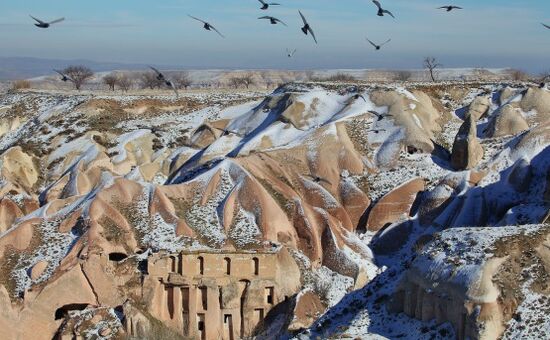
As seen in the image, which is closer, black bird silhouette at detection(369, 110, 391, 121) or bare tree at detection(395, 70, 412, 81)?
black bird silhouette at detection(369, 110, 391, 121)

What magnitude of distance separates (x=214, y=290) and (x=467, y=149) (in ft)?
54.2

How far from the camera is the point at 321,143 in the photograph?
1955 inches

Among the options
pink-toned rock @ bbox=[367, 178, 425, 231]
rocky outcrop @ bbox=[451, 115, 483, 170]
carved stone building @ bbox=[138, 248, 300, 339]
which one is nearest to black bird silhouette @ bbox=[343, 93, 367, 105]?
rocky outcrop @ bbox=[451, 115, 483, 170]

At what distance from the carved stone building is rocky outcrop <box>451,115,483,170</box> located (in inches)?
534

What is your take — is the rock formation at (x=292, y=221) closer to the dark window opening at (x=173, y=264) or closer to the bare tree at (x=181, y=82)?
the dark window opening at (x=173, y=264)

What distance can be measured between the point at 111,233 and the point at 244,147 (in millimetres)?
12970

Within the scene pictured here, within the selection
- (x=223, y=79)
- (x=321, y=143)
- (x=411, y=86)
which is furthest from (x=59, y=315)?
(x=223, y=79)

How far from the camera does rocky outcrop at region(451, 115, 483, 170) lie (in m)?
A: 47.7

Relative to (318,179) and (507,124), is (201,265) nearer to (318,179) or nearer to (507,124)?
(318,179)

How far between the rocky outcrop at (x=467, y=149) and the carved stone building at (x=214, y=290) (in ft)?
44.5

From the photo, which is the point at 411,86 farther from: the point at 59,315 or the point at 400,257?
the point at 59,315

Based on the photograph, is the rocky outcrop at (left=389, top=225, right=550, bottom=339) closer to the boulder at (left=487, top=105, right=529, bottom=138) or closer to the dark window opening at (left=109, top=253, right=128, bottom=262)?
the dark window opening at (left=109, top=253, right=128, bottom=262)

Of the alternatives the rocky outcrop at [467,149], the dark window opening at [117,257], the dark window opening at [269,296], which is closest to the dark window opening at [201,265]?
the dark window opening at [269,296]

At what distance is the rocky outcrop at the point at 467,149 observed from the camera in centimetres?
4772
